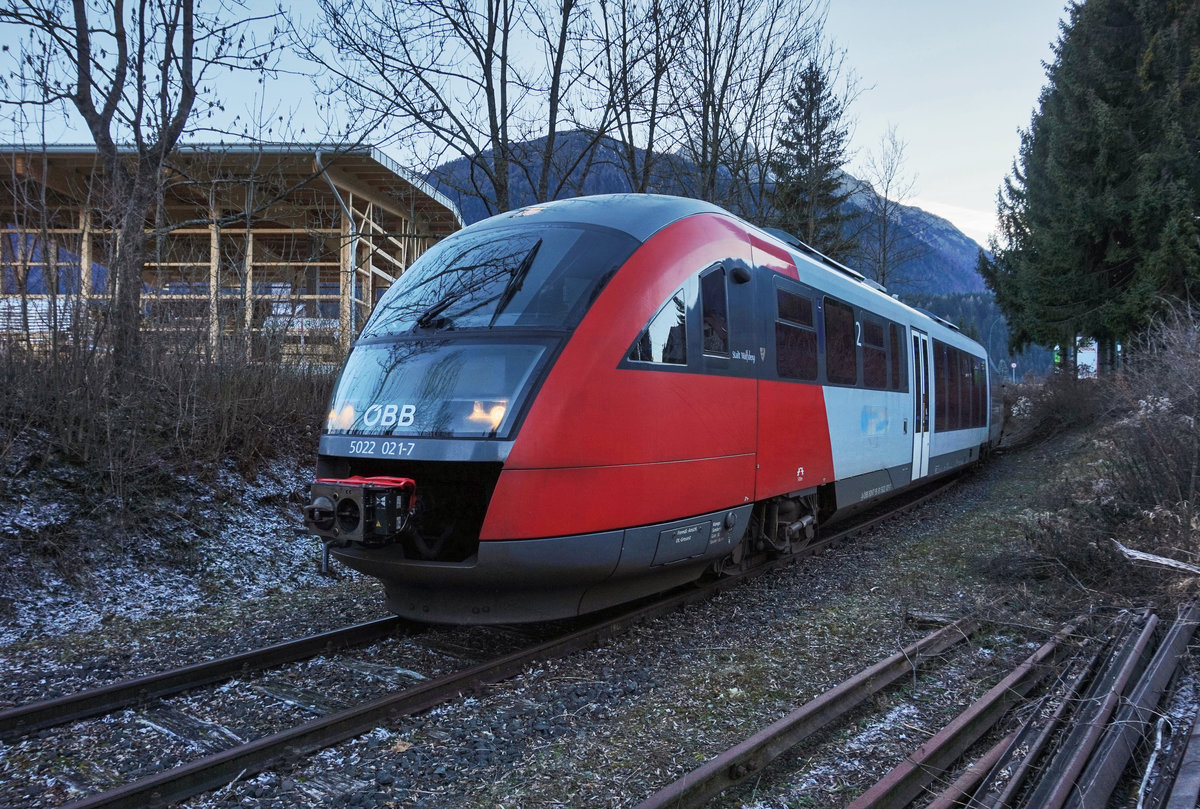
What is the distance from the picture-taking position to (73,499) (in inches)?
273

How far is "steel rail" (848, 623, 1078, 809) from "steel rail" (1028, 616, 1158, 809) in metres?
0.40

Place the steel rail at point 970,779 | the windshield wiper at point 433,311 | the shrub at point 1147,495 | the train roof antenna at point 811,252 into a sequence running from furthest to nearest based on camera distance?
the train roof antenna at point 811,252 → the shrub at point 1147,495 → the windshield wiper at point 433,311 → the steel rail at point 970,779

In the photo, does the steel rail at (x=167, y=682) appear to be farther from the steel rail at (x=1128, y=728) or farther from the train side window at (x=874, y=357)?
the train side window at (x=874, y=357)

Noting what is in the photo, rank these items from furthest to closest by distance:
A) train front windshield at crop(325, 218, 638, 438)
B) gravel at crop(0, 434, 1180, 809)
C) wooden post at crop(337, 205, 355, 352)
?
wooden post at crop(337, 205, 355, 352), train front windshield at crop(325, 218, 638, 438), gravel at crop(0, 434, 1180, 809)

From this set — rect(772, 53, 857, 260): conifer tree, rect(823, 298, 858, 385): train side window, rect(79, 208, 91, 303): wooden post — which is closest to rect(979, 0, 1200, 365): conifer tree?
rect(772, 53, 857, 260): conifer tree

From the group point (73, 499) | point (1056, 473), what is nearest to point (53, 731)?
point (73, 499)

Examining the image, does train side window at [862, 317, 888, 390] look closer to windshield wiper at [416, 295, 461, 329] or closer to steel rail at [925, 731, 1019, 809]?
windshield wiper at [416, 295, 461, 329]

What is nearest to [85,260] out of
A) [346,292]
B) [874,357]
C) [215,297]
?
[215,297]


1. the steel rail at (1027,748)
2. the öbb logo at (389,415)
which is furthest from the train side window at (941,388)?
the öbb logo at (389,415)

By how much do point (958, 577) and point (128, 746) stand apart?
6650 millimetres

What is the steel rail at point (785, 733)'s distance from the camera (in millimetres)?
3146

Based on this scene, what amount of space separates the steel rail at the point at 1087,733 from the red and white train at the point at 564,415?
2.48 m

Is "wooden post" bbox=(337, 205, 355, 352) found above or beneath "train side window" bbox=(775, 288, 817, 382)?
above

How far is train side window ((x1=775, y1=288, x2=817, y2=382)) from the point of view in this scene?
6.56 meters
